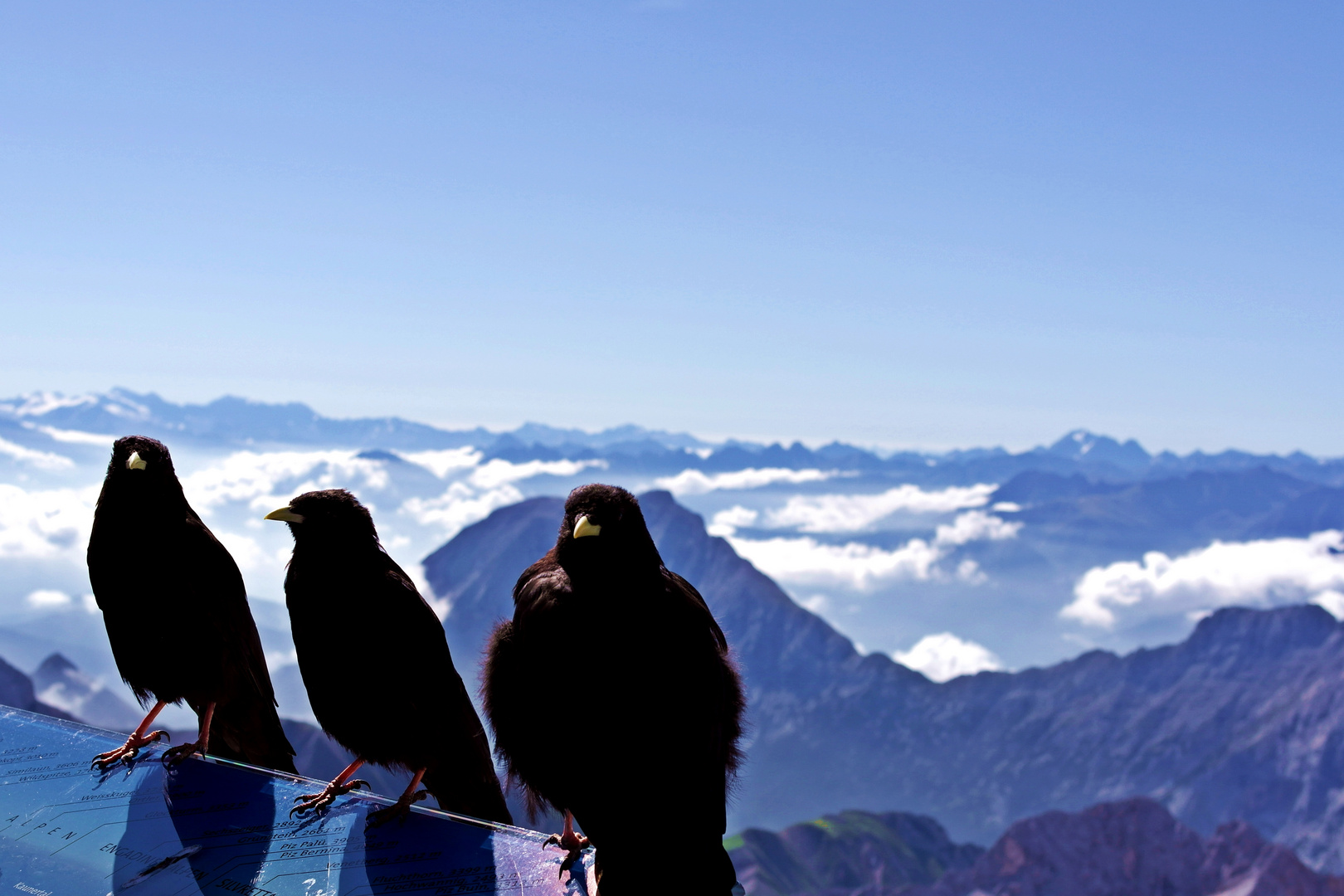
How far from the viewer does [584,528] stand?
454 cm

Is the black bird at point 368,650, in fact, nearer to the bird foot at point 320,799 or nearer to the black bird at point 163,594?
the bird foot at point 320,799

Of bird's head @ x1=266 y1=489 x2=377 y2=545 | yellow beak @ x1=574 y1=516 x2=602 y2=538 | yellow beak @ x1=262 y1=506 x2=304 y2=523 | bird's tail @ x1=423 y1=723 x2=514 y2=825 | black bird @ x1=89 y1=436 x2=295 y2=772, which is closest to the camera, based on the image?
yellow beak @ x1=574 y1=516 x2=602 y2=538

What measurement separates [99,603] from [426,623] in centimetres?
289

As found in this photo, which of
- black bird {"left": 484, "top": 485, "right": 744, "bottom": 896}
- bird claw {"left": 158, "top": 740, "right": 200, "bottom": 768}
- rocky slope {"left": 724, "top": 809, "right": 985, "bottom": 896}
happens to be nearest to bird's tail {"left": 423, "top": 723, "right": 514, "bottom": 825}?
black bird {"left": 484, "top": 485, "right": 744, "bottom": 896}

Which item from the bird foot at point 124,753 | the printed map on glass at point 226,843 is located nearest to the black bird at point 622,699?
the printed map on glass at point 226,843

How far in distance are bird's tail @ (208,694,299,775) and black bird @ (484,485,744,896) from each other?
3.10m

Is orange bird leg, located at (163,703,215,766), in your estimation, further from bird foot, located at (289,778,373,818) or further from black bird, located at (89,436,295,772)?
bird foot, located at (289,778,373,818)

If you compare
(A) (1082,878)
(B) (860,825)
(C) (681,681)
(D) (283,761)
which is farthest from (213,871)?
(B) (860,825)

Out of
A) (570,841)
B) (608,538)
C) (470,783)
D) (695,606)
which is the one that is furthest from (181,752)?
(695,606)

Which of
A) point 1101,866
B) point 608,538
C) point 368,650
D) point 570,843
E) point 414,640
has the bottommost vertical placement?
point 1101,866

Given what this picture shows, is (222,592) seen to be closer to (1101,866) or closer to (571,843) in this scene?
(571,843)

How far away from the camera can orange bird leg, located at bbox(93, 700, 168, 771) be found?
6262 mm

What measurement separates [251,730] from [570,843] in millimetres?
3298

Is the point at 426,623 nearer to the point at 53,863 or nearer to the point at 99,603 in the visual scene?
the point at 53,863
